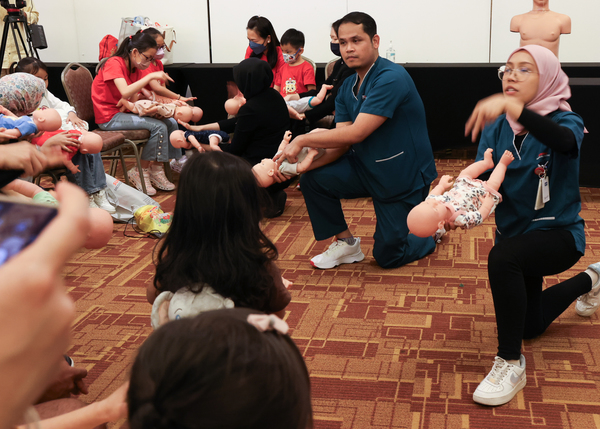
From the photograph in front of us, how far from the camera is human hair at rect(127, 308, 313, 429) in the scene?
2.01 feet

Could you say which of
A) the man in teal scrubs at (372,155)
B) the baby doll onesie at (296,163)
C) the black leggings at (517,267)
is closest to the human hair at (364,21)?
the man in teal scrubs at (372,155)

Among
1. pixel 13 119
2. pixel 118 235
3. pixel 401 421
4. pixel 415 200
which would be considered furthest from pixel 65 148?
pixel 401 421

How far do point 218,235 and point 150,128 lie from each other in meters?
3.22

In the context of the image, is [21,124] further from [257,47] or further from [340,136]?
[257,47]

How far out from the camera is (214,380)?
62 centimetres

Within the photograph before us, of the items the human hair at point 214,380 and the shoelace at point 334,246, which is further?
the shoelace at point 334,246

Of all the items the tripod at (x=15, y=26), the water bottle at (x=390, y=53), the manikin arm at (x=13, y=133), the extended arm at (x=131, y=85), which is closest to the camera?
the manikin arm at (x=13, y=133)

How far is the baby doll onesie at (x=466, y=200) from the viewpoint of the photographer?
1.81m

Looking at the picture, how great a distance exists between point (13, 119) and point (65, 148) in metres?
0.34

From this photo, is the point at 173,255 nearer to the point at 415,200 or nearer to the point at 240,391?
the point at 240,391

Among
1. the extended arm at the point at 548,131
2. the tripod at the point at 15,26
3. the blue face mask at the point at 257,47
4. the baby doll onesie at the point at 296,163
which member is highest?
the tripod at the point at 15,26

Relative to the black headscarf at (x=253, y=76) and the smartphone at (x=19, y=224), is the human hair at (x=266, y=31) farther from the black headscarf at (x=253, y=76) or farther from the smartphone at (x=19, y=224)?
the smartphone at (x=19, y=224)

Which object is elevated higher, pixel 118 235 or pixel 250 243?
pixel 250 243

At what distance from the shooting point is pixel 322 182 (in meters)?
3.09
